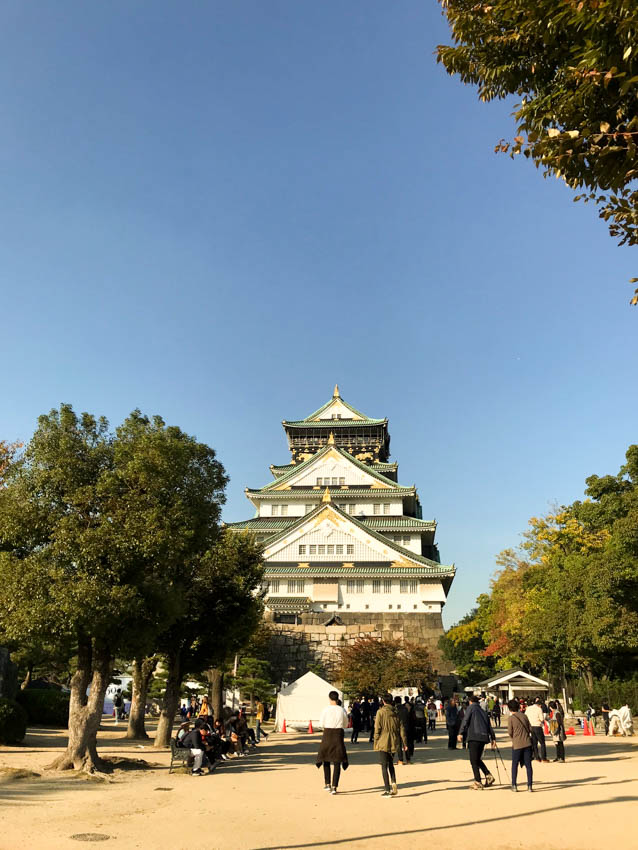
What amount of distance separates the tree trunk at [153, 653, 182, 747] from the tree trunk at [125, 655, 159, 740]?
2.02 metres

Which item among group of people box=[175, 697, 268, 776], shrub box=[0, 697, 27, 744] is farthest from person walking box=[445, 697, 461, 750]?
shrub box=[0, 697, 27, 744]

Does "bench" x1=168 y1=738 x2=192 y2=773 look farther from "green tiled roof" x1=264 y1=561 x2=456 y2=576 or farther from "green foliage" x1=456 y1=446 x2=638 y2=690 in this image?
"green tiled roof" x1=264 y1=561 x2=456 y2=576

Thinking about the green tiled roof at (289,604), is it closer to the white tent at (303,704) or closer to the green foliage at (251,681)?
the green foliage at (251,681)

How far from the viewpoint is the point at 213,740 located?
15.3 meters

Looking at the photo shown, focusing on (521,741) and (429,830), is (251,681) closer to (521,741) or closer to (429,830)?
(521,741)

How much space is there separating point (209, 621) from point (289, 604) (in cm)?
2711

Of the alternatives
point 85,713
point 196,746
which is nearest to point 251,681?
point 196,746

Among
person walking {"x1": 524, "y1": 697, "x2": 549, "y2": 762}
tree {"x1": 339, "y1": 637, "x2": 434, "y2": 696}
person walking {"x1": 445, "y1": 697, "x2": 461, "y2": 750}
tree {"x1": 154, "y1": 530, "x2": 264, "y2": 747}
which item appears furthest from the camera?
tree {"x1": 339, "y1": 637, "x2": 434, "y2": 696}

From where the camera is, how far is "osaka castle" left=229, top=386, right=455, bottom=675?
145ft

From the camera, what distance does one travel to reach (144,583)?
14.2 metres

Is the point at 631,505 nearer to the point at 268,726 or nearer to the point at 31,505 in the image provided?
the point at 268,726

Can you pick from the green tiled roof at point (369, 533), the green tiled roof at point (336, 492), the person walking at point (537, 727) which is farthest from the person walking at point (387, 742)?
the green tiled roof at point (336, 492)

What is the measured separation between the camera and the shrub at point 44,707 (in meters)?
27.1

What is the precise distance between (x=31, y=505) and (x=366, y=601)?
36.8 m
